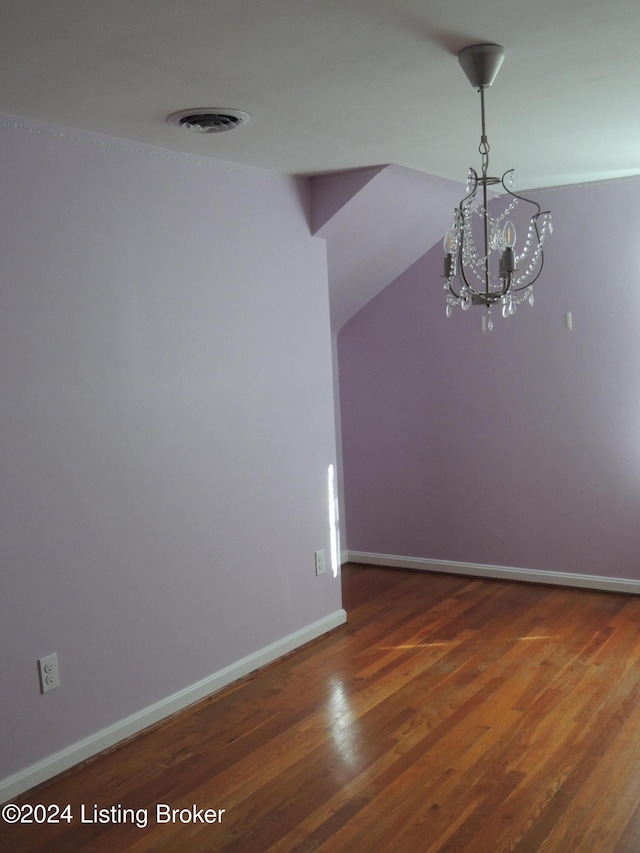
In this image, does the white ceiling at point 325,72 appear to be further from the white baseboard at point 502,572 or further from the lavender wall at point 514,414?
the white baseboard at point 502,572

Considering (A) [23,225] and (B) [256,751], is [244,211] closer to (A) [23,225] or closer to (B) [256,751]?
(A) [23,225]

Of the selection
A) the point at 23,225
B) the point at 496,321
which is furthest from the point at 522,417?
the point at 23,225

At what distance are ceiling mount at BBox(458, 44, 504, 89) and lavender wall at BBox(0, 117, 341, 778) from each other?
1399 mm

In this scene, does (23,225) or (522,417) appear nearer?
(23,225)

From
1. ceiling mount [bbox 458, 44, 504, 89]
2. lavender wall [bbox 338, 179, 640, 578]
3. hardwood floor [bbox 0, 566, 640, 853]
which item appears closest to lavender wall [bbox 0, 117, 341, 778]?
hardwood floor [bbox 0, 566, 640, 853]

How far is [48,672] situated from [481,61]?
2376 millimetres

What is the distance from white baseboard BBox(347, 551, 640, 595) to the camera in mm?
4852

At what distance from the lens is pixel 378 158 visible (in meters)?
3.74

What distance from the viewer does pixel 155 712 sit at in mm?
3396

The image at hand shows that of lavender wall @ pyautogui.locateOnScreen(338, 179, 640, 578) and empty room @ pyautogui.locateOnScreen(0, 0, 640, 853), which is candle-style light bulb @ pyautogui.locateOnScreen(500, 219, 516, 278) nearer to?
empty room @ pyautogui.locateOnScreen(0, 0, 640, 853)

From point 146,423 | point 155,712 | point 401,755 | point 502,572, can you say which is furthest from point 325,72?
point 502,572

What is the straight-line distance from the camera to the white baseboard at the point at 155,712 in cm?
290

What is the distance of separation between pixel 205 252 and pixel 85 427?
970mm

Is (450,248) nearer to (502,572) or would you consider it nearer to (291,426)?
(291,426)
